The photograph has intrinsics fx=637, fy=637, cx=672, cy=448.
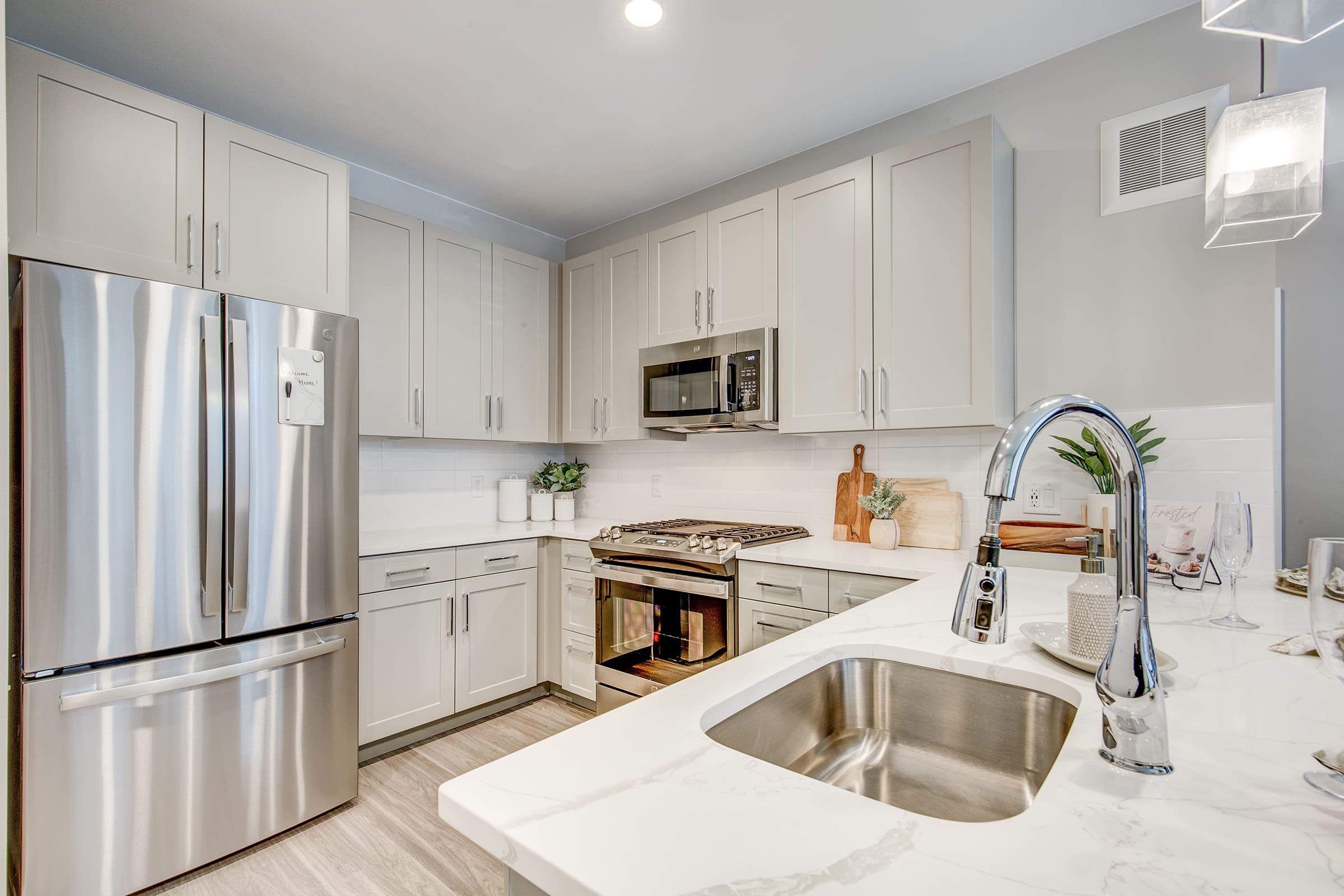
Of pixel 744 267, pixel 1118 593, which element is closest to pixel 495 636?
pixel 744 267

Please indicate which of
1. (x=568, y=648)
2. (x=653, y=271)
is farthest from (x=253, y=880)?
(x=653, y=271)

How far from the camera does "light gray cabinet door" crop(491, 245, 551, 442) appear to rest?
3369 mm

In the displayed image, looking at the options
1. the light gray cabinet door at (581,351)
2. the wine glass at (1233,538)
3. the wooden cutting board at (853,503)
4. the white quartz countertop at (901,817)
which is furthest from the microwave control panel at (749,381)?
the white quartz countertop at (901,817)

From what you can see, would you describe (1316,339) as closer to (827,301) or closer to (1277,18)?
(1277,18)

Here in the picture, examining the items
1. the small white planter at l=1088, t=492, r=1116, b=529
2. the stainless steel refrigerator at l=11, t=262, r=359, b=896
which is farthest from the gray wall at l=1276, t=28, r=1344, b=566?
the stainless steel refrigerator at l=11, t=262, r=359, b=896

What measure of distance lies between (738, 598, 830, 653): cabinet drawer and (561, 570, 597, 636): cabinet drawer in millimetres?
848

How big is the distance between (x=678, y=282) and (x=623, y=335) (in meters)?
0.43

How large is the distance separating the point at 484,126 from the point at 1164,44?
2449mm

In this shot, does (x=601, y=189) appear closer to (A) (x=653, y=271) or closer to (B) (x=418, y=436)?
(A) (x=653, y=271)

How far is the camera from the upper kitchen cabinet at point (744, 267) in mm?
2703

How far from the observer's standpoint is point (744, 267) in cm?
281

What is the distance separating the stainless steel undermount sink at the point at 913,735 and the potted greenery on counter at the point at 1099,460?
124 cm

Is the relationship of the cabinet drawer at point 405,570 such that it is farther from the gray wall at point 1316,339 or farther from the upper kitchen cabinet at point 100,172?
the gray wall at point 1316,339

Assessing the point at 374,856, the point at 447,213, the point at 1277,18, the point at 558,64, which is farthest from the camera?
the point at 447,213
